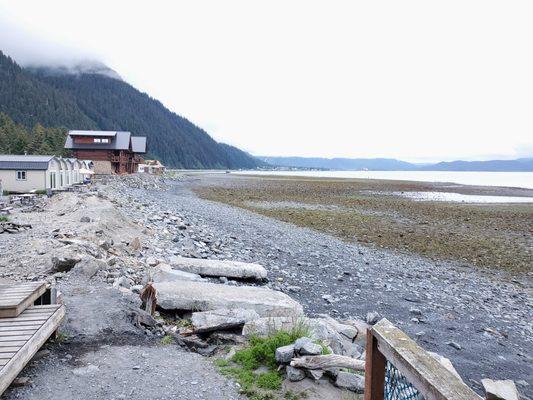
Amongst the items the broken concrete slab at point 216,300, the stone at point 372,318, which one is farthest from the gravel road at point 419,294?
the broken concrete slab at point 216,300

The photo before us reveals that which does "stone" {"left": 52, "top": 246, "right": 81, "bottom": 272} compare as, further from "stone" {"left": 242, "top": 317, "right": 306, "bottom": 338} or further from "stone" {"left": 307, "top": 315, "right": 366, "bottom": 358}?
"stone" {"left": 307, "top": 315, "right": 366, "bottom": 358}

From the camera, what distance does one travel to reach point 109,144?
79375 millimetres

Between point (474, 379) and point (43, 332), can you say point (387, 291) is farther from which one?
point (43, 332)

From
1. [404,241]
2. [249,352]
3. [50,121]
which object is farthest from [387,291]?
[50,121]

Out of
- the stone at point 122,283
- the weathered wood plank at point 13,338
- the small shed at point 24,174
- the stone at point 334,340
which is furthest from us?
the small shed at point 24,174

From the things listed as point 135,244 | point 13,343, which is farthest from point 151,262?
point 13,343

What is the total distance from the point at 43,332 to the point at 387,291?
34.5 feet

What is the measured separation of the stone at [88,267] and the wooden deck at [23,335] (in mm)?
3568

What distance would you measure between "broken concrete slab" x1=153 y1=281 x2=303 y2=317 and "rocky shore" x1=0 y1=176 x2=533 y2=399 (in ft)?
0.10

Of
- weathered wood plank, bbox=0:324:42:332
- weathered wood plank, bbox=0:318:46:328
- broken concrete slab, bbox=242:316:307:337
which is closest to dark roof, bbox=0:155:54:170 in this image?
weathered wood plank, bbox=0:318:46:328

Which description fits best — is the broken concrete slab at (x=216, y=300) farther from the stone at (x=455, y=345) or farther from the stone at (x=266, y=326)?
the stone at (x=455, y=345)

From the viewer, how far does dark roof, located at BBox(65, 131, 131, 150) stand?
78.1 m

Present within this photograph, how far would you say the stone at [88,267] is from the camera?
10.1 m

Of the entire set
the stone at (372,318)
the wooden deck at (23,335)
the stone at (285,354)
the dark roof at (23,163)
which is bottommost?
the stone at (372,318)
